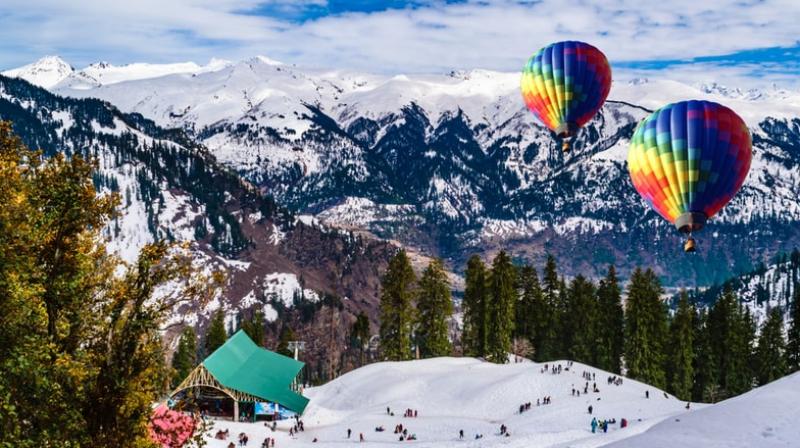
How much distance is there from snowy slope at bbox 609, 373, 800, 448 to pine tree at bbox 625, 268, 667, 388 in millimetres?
56955

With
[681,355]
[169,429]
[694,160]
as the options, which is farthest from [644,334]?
[169,429]

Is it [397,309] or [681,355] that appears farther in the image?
[397,309]

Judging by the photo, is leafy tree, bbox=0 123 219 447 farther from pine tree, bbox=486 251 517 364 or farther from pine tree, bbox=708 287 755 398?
pine tree, bbox=708 287 755 398

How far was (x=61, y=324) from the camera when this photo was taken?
22.1 metres

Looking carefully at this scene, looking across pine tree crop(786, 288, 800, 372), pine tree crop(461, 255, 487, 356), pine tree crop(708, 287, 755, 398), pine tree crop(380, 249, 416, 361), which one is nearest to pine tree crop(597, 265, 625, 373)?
pine tree crop(708, 287, 755, 398)

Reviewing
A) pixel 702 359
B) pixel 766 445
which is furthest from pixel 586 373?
pixel 766 445

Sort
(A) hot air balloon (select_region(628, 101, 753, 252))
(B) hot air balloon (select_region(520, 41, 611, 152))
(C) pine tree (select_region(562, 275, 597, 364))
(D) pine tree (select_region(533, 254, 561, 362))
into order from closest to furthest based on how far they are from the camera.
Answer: (A) hot air balloon (select_region(628, 101, 753, 252)) < (B) hot air balloon (select_region(520, 41, 611, 152)) < (C) pine tree (select_region(562, 275, 597, 364)) < (D) pine tree (select_region(533, 254, 561, 362))

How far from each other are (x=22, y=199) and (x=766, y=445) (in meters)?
30.5

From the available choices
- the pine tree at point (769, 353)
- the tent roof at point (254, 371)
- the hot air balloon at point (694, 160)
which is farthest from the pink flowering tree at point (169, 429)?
the pine tree at point (769, 353)

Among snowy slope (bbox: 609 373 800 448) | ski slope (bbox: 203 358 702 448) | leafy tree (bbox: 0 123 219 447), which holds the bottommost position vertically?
ski slope (bbox: 203 358 702 448)

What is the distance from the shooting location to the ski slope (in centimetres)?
7231

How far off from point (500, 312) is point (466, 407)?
23.1 metres

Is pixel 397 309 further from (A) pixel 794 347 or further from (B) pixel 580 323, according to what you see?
(A) pixel 794 347

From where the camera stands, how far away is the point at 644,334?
105 metres
